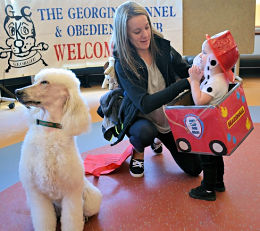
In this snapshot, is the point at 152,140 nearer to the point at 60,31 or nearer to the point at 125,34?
the point at 125,34

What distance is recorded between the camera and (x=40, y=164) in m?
1.17

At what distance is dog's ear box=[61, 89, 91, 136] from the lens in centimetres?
118

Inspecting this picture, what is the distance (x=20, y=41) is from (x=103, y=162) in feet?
6.21

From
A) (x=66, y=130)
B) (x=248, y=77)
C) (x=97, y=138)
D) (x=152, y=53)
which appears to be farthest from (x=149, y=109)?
(x=248, y=77)

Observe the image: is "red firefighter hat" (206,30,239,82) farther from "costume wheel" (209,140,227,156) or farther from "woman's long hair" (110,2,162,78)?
"woman's long hair" (110,2,162,78)

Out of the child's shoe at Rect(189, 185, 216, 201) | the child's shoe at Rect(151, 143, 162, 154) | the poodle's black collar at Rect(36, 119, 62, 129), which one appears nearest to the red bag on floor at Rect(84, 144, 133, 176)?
the child's shoe at Rect(151, 143, 162, 154)

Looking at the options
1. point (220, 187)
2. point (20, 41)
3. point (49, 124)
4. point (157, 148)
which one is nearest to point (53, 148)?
point (49, 124)

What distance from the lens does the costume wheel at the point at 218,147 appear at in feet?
4.22

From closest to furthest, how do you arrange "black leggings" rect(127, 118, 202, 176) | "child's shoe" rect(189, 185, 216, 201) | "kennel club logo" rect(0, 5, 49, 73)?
"child's shoe" rect(189, 185, 216, 201)
"black leggings" rect(127, 118, 202, 176)
"kennel club logo" rect(0, 5, 49, 73)

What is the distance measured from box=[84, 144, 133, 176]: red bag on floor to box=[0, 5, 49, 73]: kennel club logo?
1692 millimetres

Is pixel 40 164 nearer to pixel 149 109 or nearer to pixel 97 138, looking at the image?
pixel 149 109

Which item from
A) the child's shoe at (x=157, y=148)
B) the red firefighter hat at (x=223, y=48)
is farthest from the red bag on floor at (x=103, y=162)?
the red firefighter hat at (x=223, y=48)

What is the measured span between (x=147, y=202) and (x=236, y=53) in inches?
32.5

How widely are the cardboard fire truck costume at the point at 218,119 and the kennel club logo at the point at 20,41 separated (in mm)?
2347
